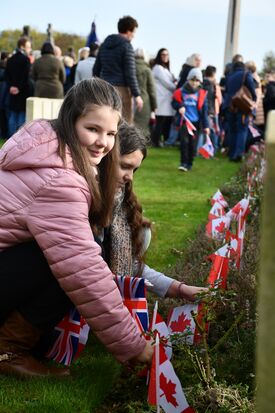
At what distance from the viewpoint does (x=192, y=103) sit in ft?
42.5

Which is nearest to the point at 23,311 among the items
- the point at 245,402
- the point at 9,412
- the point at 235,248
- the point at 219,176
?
the point at 9,412

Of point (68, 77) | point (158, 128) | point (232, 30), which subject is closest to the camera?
point (68, 77)

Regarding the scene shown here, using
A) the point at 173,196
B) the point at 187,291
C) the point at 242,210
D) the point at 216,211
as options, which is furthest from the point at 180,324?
the point at 173,196

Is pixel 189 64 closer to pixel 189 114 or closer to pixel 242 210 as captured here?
pixel 189 114

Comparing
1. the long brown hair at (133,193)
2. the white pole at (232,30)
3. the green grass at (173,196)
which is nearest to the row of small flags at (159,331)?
the long brown hair at (133,193)

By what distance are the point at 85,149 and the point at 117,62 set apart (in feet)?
26.5

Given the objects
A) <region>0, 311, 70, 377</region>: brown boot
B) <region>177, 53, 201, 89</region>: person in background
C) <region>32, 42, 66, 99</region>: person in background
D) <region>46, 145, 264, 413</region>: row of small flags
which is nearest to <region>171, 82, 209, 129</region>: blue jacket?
<region>177, 53, 201, 89</region>: person in background

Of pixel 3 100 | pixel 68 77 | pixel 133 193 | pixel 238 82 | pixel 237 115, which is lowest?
pixel 3 100

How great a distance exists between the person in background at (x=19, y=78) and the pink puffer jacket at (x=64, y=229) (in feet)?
41.6

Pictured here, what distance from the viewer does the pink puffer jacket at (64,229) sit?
2990 millimetres

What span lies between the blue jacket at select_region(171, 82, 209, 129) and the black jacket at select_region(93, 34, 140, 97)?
163 cm

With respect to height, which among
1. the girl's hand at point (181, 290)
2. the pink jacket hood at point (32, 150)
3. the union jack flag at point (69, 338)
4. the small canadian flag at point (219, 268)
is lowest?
the union jack flag at point (69, 338)

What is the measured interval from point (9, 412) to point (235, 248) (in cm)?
177

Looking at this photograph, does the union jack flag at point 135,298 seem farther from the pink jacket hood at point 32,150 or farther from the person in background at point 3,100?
the person in background at point 3,100
